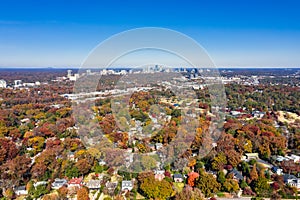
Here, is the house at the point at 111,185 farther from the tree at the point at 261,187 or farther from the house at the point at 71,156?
the tree at the point at 261,187

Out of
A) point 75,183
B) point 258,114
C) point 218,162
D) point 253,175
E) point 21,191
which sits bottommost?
point 21,191

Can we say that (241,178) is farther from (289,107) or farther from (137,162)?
(289,107)

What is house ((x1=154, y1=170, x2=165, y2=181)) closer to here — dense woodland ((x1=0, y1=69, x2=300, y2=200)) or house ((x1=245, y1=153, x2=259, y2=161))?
dense woodland ((x1=0, y1=69, x2=300, y2=200))

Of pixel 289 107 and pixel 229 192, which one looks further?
pixel 289 107

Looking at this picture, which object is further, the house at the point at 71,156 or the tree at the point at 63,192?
the house at the point at 71,156

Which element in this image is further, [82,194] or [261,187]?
[261,187]

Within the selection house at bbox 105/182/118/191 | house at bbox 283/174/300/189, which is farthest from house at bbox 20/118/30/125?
house at bbox 283/174/300/189

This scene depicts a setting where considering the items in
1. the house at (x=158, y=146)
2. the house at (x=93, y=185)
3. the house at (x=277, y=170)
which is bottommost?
the house at (x=93, y=185)

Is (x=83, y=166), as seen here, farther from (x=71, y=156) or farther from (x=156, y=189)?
(x=156, y=189)

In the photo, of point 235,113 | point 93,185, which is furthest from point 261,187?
point 235,113

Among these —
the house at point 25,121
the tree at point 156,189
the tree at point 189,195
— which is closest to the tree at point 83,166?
the tree at point 156,189

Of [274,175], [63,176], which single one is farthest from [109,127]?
[274,175]
